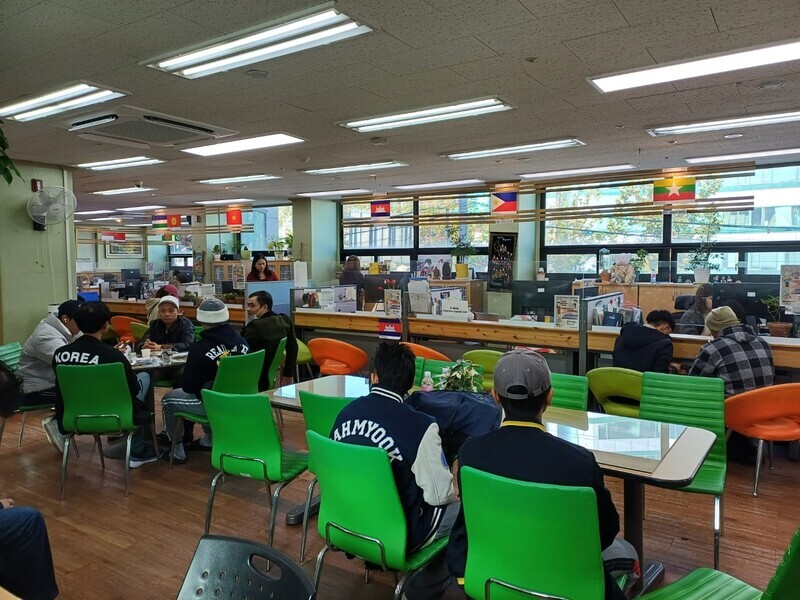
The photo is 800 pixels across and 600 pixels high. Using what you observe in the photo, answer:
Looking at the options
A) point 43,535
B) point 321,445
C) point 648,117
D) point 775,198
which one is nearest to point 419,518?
point 321,445

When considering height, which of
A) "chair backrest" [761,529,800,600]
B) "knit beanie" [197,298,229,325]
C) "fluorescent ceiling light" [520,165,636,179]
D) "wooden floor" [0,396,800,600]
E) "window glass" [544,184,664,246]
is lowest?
"wooden floor" [0,396,800,600]

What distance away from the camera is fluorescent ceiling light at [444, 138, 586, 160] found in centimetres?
598

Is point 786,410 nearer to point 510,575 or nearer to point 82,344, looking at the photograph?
point 510,575

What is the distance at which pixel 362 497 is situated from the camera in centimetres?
211

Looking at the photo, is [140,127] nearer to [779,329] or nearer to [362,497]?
[362,497]

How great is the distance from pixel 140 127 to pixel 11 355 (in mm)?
2216

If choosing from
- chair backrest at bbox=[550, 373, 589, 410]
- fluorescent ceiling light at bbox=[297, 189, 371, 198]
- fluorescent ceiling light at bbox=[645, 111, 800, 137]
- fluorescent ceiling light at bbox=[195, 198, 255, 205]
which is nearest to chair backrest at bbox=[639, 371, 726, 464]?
chair backrest at bbox=[550, 373, 589, 410]

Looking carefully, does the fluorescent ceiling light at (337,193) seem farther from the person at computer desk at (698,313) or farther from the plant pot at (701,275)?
the person at computer desk at (698,313)

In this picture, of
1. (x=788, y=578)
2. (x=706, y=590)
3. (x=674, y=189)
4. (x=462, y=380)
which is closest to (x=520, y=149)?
(x=674, y=189)

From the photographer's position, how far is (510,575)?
5.73 feet

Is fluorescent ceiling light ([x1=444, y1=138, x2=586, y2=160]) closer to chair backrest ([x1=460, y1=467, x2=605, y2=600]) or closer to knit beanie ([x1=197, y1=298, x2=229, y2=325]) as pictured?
knit beanie ([x1=197, y1=298, x2=229, y2=325])

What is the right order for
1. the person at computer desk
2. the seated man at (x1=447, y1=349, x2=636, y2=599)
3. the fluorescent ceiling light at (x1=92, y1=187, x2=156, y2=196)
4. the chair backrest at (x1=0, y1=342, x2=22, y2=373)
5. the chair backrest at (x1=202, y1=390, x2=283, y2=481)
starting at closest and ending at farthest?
the seated man at (x1=447, y1=349, x2=636, y2=599)
the chair backrest at (x1=202, y1=390, x2=283, y2=481)
the chair backrest at (x1=0, y1=342, x2=22, y2=373)
the person at computer desk
the fluorescent ceiling light at (x1=92, y1=187, x2=156, y2=196)

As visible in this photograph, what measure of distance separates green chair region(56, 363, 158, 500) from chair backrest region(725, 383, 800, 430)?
3.91 meters

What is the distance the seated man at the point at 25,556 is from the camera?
2.20 meters
